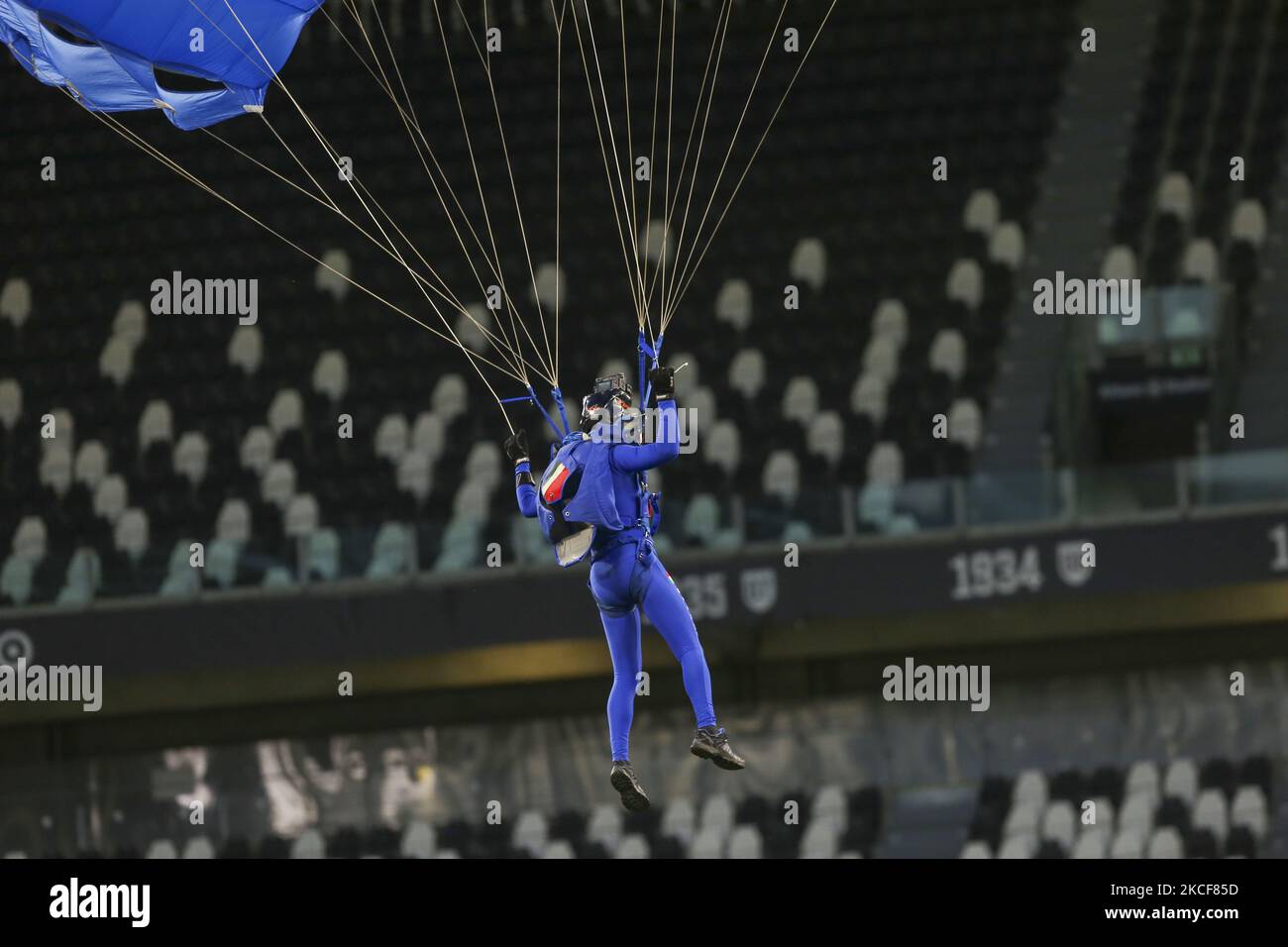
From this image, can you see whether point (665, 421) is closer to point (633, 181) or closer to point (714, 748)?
point (714, 748)

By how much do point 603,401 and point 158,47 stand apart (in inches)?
122

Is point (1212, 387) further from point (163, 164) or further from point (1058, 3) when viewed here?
point (163, 164)

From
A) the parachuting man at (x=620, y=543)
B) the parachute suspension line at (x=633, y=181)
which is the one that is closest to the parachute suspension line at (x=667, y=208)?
the parachute suspension line at (x=633, y=181)

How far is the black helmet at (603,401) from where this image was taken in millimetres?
9703

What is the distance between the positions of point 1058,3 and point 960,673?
553 centimetres

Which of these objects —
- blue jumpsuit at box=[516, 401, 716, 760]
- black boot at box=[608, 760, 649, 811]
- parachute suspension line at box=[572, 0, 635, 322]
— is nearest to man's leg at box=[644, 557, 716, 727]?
blue jumpsuit at box=[516, 401, 716, 760]

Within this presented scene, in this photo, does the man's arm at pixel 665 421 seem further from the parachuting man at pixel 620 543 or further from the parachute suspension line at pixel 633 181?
the parachute suspension line at pixel 633 181

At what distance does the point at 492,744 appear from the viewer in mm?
16812

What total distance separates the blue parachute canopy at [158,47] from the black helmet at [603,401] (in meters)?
2.57

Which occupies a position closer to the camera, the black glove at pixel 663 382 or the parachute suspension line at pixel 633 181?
the black glove at pixel 663 382

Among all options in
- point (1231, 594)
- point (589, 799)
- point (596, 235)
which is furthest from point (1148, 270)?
point (589, 799)

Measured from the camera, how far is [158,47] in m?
11.4

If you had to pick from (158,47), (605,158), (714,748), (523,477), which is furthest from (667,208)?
(714,748)

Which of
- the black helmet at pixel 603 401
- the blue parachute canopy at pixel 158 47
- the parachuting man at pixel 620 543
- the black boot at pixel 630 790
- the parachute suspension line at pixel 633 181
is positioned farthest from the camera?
the blue parachute canopy at pixel 158 47
